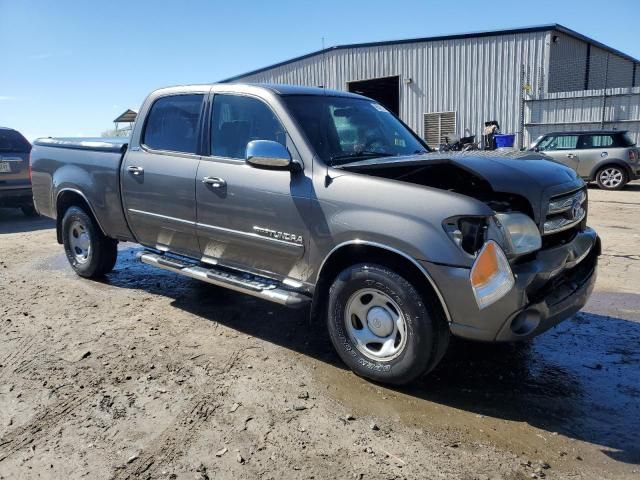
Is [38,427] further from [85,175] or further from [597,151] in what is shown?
[597,151]

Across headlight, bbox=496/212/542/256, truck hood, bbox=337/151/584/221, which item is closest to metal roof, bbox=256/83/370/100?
truck hood, bbox=337/151/584/221

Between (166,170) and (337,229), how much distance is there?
6.49ft

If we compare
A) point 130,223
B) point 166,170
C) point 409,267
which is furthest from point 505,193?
point 130,223

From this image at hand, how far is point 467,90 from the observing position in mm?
21938

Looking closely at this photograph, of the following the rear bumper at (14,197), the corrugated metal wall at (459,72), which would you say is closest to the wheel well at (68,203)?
the rear bumper at (14,197)

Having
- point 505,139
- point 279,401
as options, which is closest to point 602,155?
point 505,139

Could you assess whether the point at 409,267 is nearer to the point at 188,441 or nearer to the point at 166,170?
the point at 188,441

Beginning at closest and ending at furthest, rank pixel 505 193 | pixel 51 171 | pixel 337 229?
pixel 505 193 → pixel 337 229 → pixel 51 171

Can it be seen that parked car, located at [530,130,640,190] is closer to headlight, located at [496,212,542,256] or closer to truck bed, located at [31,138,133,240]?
truck bed, located at [31,138,133,240]

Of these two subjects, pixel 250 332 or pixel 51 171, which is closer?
pixel 250 332

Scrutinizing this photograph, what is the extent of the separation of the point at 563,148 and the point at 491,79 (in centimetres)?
658

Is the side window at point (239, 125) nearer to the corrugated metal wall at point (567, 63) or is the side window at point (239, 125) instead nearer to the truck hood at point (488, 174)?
the truck hood at point (488, 174)

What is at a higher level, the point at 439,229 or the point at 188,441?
the point at 439,229

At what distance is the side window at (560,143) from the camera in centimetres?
1559
